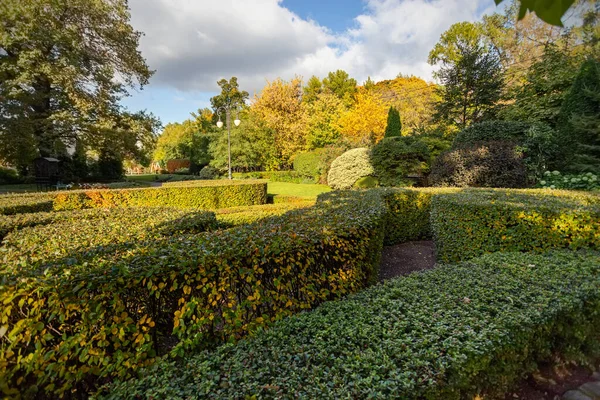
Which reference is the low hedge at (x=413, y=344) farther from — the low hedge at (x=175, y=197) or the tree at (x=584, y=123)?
the low hedge at (x=175, y=197)

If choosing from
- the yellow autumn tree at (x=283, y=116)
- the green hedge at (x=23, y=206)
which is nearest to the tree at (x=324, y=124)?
the yellow autumn tree at (x=283, y=116)

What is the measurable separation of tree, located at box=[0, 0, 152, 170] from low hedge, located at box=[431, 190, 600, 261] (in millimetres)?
18191

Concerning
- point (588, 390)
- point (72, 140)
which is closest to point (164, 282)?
point (588, 390)

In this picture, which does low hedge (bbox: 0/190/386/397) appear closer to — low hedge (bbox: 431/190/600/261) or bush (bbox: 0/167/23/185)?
low hedge (bbox: 431/190/600/261)

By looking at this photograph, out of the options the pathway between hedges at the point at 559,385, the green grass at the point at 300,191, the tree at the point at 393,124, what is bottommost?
the pathway between hedges at the point at 559,385

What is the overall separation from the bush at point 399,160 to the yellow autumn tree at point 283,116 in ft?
50.2

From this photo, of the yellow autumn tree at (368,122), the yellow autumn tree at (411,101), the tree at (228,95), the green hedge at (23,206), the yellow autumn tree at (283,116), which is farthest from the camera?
the tree at (228,95)

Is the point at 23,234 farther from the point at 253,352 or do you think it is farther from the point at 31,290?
the point at 253,352

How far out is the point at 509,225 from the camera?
3.91 metres

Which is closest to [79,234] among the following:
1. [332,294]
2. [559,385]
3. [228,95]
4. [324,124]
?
[332,294]

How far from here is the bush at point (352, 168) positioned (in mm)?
13372

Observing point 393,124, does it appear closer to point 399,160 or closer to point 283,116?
point 399,160

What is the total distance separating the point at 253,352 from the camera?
5.09 feet

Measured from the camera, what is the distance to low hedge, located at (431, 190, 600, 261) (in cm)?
338
